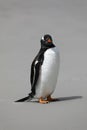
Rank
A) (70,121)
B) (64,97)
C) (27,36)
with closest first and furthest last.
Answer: (70,121) < (64,97) < (27,36)

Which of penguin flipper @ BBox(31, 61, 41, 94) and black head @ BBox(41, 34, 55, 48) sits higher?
black head @ BBox(41, 34, 55, 48)

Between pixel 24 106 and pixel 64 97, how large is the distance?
768 mm

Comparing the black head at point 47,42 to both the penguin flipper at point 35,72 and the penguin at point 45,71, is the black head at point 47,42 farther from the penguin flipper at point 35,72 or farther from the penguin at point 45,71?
the penguin flipper at point 35,72

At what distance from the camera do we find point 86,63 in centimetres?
1118

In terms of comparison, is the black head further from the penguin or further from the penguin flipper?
the penguin flipper

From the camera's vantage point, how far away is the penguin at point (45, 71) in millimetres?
8484

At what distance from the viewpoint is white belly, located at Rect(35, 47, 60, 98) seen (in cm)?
846

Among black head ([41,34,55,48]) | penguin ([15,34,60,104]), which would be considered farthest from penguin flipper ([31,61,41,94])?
black head ([41,34,55,48])

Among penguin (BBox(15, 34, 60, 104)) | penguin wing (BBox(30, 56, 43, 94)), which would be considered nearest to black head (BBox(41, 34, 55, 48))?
penguin (BBox(15, 34, 60, 104))

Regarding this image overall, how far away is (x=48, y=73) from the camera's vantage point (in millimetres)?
8609

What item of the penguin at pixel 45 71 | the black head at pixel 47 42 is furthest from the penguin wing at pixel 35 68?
the black head at pixel 47 42

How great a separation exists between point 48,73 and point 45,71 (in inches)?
2.0

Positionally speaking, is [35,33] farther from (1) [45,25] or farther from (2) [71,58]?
(2) [71,58]

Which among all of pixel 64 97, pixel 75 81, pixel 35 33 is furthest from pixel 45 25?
pixel 64 97
